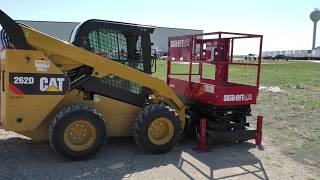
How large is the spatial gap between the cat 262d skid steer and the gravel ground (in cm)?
29

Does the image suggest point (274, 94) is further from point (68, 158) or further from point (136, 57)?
point (68, 158)

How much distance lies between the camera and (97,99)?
752 cm

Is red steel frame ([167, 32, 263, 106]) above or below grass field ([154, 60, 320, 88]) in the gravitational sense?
above

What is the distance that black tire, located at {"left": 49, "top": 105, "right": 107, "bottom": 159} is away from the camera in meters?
6.80

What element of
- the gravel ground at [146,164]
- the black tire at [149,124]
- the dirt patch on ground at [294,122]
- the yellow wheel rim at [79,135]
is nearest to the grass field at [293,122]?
the dirt patch on ground at [294,122]

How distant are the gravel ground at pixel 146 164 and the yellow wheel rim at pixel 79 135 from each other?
26 centimetres

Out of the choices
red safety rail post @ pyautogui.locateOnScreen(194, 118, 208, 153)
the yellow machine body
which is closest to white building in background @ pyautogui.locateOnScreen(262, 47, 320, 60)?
red safety rail post @ pyautogui.locateOnScreen(194, 118, 208, 153)

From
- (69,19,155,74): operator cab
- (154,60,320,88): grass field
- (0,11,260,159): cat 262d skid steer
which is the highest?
(69,19,155,74): operator cab

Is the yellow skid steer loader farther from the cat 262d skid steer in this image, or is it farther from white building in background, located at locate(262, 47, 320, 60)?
white building in background, located at locate(262, 47, 320, 60)

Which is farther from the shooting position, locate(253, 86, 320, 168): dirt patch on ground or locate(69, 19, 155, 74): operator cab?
locate(253, 86, 320, 168): dirt patch on ground

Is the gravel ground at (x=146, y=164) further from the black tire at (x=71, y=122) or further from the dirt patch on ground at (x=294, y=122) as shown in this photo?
the dirt patch on ground at (x=294, y=122)

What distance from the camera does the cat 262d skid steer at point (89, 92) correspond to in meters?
6.70

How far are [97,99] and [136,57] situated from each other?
43.1 inches

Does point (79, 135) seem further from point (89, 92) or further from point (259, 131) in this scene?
point (259, 131)
